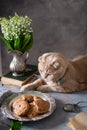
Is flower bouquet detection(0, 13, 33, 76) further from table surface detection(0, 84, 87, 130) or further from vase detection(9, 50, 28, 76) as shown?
table surface detection(0, 84, 87, 130)

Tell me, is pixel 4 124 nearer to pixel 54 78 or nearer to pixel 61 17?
pixel 54 78

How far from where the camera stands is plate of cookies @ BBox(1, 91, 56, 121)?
3.03 feet

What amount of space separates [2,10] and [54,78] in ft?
4.19

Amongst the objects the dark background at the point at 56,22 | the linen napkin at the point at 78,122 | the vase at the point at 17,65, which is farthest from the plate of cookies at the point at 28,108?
the dark background at the point at 56,22

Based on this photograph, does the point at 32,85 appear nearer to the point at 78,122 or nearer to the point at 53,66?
the point at 53,66

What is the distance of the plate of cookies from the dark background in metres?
1.01

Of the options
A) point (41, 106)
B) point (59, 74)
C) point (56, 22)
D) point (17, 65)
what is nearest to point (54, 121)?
point (41, 106)

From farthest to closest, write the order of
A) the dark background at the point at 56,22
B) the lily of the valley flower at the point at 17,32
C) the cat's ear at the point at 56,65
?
the dark background at the point at 56,22 < the lily of the valley flower at the point at 17,32 < the cat's ear at the point at 56,65

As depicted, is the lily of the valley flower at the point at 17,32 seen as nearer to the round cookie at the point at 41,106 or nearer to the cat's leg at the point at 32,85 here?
the cat's leg at the point at 32,85

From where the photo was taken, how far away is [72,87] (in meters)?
1.17

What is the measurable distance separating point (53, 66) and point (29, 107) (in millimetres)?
256

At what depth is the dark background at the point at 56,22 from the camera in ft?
6.15

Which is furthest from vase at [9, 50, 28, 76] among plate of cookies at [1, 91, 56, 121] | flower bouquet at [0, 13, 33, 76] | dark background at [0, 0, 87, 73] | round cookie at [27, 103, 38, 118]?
dark background at [0, 0, 87, 73]

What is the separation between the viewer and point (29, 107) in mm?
942
